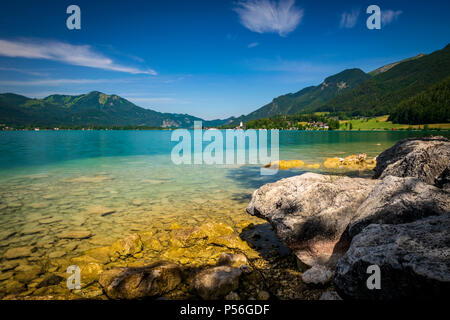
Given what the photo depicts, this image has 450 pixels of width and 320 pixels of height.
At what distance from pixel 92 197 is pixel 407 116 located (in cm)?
22964

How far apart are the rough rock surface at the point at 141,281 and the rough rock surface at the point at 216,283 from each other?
0.78m

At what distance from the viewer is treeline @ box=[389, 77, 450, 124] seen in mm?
157750

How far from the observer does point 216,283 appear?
19.4ft

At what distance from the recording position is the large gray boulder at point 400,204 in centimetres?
537

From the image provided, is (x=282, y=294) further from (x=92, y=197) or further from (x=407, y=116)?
(x=407, y=116)

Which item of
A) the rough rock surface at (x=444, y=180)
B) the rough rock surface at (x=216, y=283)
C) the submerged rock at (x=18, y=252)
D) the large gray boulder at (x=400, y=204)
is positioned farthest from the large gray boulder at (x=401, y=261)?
the submerged rock at (x=18, y=252)

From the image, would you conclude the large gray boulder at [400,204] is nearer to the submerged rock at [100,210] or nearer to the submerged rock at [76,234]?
the submerged rock at [76,234]

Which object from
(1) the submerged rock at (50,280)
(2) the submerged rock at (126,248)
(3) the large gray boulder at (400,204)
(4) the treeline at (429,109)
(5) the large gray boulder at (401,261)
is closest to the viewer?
(5) the large gray boulder at (401,261)

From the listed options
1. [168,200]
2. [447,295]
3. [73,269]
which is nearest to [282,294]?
[447,295]

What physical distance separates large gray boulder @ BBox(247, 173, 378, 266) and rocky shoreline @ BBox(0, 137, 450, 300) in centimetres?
3

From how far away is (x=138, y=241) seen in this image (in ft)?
29.6

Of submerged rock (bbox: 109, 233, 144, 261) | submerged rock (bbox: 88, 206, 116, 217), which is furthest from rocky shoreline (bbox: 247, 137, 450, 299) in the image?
submerged rock (bbox: 88, 206, 116, 217)

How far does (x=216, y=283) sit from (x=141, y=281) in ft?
6.70

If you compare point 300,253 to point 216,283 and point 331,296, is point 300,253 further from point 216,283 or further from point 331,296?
point 216,283
